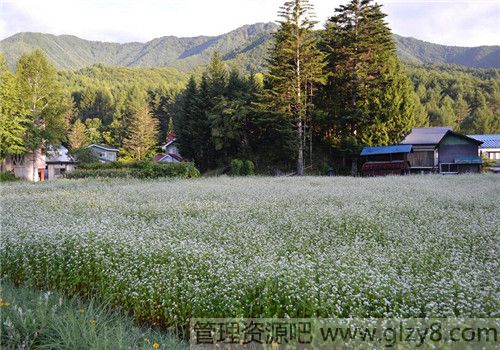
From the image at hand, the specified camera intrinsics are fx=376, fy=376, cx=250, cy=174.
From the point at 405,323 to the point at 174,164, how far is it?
1079 inches

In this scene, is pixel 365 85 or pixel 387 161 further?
pixel 365 85

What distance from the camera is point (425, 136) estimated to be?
4038 cm

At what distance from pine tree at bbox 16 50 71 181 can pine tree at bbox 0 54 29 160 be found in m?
1.35

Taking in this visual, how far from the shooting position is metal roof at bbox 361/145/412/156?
33.1 m

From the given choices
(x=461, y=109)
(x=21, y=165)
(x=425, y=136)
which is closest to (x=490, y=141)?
(x=425, y=136)

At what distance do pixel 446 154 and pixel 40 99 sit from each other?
43.5m

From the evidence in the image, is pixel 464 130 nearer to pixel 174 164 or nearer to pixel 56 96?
pixel 174 164

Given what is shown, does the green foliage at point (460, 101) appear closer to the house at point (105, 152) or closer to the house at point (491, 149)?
the house at point (491, 149)

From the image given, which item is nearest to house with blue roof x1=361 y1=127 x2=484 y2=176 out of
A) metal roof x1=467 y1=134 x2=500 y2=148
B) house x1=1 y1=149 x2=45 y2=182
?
metal roof x1=467 y1=134 x2=500 y2=148

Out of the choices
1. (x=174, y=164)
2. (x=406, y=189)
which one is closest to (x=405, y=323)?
(x=406, y=189)

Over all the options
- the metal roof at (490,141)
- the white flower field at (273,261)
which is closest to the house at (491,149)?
the metal roof at (490,141)

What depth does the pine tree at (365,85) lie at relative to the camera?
35.8 metres

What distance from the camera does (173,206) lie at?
12.4 metres

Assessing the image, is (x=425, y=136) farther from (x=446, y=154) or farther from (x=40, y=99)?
(x=40, y=99)
